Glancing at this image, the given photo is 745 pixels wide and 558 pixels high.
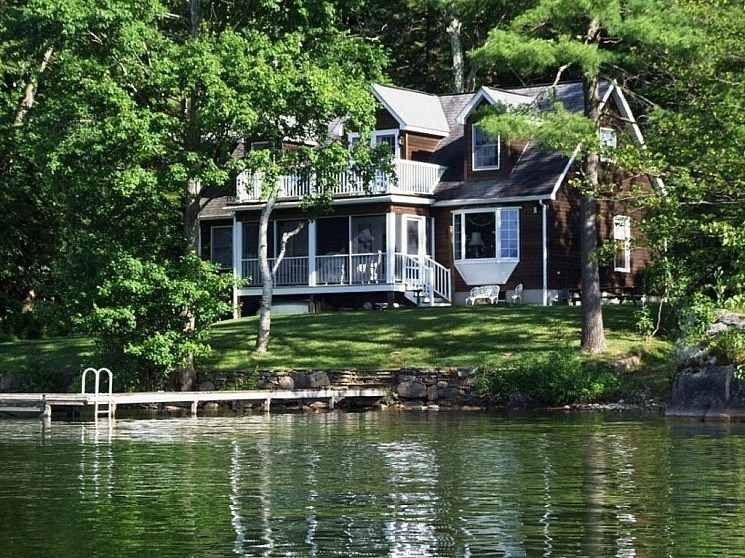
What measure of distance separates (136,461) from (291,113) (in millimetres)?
16847

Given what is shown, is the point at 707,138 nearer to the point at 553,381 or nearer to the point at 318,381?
the point at 553,381

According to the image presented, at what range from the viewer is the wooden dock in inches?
1330

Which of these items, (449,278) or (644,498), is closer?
(644,498)

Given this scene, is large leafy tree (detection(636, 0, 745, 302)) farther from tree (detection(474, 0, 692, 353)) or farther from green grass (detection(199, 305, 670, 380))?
green grass (detection(199, 305, 670, 380))

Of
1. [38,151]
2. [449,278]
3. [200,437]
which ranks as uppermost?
[38,151]

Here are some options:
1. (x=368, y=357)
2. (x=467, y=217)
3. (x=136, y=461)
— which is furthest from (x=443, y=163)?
(x=136, y=461)

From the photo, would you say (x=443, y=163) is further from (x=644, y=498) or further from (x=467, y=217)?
(x=644, y=498)

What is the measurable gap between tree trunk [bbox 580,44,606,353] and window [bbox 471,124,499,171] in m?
10.4

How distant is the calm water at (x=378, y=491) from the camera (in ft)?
45.9

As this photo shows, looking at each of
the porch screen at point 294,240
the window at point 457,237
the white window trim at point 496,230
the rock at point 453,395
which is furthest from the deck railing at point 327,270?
the rock at point 453,395

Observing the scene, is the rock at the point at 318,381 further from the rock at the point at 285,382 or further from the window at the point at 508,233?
the window at the point at 508,233

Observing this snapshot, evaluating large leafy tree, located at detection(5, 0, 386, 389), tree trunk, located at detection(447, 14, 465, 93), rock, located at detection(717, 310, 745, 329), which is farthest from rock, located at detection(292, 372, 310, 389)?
tree trunk, located at detection(447, 14, 465, 93)

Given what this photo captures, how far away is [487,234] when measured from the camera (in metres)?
49.4

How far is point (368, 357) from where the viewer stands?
130 feet
